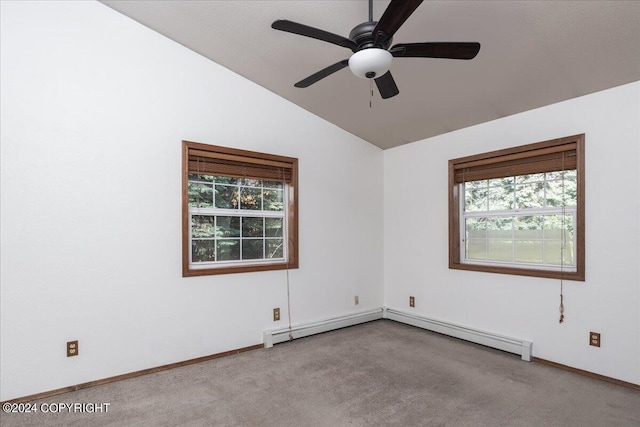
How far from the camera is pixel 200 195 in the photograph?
329cm

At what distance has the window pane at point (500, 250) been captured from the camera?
138 inches

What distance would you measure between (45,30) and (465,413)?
3989mm

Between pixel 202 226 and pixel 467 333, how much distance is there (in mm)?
2908

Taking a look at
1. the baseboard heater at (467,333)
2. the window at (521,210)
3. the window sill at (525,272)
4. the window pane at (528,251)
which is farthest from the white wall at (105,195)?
the window pane at (528,251)

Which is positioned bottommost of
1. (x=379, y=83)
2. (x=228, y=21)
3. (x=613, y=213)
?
(x=613, y=213)

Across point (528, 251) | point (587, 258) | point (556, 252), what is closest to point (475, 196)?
point (528, 251)

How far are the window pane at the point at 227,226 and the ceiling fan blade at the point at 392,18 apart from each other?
228 centimetres

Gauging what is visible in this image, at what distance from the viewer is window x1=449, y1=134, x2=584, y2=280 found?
300 centimetres

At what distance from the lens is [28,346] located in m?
2.44

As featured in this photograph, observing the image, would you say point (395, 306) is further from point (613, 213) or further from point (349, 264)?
point (613, 213)

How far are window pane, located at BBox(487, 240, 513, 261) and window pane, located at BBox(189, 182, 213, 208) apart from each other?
293 cm

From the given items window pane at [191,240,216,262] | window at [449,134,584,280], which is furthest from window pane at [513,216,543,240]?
window pane at [191,240,216,262]

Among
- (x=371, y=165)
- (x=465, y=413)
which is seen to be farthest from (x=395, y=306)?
(x=465, y=413)

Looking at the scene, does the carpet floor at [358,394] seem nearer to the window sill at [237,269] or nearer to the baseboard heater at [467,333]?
the baseboard heater at [467,333]
